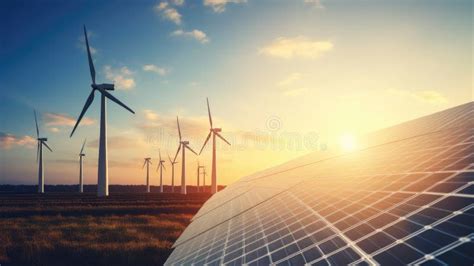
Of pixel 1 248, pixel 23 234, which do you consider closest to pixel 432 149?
pixel 1 248

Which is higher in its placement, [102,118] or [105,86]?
[105,86]

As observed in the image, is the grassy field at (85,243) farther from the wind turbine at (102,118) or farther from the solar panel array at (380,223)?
the wind turbine at (102,118)

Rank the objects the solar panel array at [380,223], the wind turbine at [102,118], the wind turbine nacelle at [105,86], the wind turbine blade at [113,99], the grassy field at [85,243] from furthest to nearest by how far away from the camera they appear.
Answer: the wind turbine nacelle at [105,86], the wind turbine at [102,118], the wind turbine blade at [113,99], the grassy field at [85,243], the solar panel array at [380,223]

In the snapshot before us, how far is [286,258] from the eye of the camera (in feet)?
17.5

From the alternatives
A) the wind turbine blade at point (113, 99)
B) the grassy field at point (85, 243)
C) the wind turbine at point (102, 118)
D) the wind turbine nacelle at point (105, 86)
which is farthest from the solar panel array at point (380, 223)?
the wind turbine nacelle at point (105, 86)

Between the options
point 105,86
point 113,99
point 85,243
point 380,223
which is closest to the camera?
point 380,223

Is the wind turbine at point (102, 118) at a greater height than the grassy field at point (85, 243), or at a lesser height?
greater

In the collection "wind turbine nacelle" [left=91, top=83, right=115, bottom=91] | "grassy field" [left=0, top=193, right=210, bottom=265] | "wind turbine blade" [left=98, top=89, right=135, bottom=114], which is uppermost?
"wind turbine nacelle" [left=91, top=83, right=115, bottom=91]

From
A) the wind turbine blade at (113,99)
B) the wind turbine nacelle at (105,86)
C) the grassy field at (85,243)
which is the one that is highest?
the wind turbine nacelle at (105,86)

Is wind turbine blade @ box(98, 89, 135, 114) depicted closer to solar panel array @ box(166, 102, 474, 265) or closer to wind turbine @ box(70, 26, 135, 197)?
wind turbine @ box(70, 26, 135, 197)

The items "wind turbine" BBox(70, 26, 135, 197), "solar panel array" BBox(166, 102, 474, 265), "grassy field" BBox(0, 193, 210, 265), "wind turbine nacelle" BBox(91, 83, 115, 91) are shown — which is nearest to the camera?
"solar panel array" BBox(166, 102, 474, 265)

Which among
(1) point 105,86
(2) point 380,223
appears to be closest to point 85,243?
(2) point 380,223

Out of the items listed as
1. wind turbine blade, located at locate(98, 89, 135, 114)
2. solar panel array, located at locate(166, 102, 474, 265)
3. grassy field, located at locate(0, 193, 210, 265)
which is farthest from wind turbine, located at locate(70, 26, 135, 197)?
solar panel array, located at locate(166, 102, 474, 265)

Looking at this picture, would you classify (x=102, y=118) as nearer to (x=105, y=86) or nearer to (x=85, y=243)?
(x=105, y=86)
